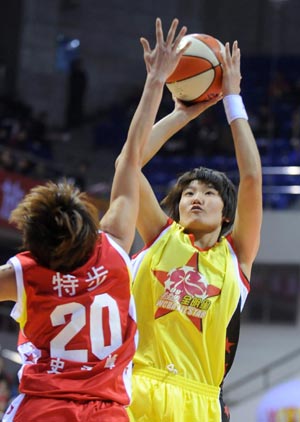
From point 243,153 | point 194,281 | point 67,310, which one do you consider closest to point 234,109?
point 243,153

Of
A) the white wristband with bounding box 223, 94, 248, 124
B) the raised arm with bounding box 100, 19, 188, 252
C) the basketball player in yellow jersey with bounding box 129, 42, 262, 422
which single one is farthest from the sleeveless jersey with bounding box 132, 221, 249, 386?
the raised arm with bounding box 100, 19, 188, 252

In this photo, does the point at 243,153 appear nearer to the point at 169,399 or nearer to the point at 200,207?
the point at 200,207

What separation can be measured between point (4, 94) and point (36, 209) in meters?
16.5

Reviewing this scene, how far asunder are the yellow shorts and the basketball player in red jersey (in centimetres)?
95

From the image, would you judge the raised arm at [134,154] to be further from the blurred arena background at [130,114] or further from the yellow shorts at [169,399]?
the blurred arena background at [130,114]

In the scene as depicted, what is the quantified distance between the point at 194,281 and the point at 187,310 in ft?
0.48

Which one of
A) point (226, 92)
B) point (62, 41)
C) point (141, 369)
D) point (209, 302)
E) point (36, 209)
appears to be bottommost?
point (141, 369)

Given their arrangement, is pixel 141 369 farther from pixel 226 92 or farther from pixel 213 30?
pixel 213 30

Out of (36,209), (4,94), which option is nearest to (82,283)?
(36,209)

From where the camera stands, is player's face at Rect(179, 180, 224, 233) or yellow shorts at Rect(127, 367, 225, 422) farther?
player's face at Rect(179, 180, 224, 233)

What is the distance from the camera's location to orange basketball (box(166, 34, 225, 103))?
462 cm

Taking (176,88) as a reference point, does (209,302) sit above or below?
below

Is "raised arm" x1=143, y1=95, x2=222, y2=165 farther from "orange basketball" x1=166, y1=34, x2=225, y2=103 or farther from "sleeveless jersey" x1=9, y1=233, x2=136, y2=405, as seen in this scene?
"sleeveless jersey" x1=9, y1=233, x2=136, y2=405

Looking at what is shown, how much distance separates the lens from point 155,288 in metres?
4.55
